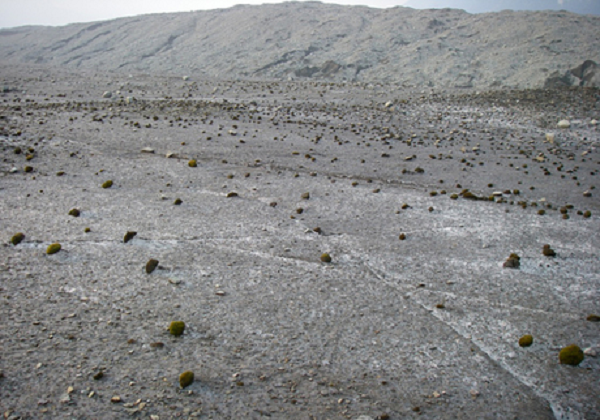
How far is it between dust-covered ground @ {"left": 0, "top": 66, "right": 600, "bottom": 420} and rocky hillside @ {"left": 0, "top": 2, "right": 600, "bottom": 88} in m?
13.8

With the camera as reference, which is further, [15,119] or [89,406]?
[15,119]

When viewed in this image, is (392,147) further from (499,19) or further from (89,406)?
(499,19)

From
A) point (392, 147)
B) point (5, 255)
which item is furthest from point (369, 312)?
point (392, 147)

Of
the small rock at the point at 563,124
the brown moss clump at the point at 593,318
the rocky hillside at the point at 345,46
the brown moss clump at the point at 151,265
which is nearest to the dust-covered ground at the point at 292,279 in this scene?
the brown moss clump at the point at 593,318

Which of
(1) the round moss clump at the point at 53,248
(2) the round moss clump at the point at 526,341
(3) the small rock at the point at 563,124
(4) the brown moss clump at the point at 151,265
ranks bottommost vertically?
(2) the round moss clump at the point at 526,341

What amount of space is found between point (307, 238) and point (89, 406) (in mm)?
3312

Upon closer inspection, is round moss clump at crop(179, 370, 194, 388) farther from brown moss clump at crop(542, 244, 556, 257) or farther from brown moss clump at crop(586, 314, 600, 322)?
brown moss clump at crop(542, 244, 556, 257)

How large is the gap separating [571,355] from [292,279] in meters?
2.46

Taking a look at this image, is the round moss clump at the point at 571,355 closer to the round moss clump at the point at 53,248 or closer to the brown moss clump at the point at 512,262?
the brown moss clump at the point at 512,262

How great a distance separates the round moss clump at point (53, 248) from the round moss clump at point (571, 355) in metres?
4.80

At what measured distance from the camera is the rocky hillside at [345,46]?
74.2ft

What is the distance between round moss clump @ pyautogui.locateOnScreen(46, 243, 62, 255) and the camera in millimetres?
4758

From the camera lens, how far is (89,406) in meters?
2.78

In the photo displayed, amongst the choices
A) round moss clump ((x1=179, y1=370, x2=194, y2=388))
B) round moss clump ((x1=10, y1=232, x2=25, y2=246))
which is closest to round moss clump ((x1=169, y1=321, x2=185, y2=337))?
round moss clump ((x1=179, y1=370, x2=194, y2=388))
